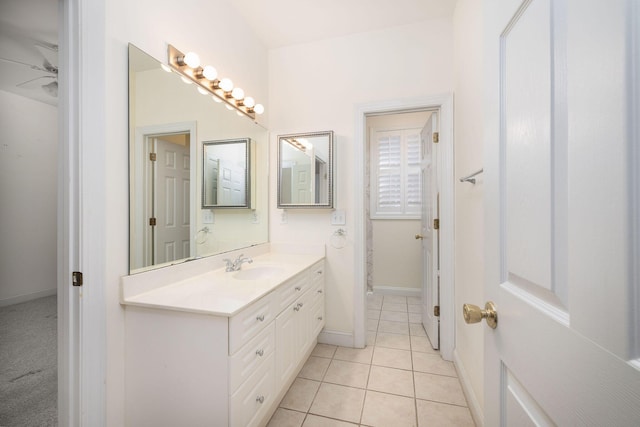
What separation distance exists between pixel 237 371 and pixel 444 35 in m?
2.66

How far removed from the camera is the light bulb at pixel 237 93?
6.28 ft

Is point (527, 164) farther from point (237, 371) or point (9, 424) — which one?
point (9, 424)

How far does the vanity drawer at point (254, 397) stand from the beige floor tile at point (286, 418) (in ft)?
0.62

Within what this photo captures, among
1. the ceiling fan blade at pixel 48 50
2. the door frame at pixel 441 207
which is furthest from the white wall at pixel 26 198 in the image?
the door frame at pixel 441 207

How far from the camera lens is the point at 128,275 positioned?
118cm

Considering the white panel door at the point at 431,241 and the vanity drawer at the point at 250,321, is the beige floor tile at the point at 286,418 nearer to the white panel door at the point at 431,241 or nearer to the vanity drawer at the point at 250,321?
the vanity drawer at the point at 250,321

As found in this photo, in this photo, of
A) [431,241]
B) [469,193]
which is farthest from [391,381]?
[469,193]

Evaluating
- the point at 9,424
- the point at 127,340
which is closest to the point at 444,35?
the point at 127,340

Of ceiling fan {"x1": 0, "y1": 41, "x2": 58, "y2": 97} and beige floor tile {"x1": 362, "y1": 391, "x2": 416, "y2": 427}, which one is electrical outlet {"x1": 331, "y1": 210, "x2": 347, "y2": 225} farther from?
ceiling fan {"x1": 0, "y1": 41, "x2": 58, "y2": 97}

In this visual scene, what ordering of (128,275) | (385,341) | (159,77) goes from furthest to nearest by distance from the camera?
(385,341)
(159,77)
(128,275)

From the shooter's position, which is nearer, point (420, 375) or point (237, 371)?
point (237, 371)

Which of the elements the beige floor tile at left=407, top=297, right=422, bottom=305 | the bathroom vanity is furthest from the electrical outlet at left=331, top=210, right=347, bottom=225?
the beige floor tile at left=407, top=297, right=422, bottom=305

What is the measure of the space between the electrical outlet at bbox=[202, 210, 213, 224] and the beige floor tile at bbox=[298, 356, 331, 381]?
1.27 metres

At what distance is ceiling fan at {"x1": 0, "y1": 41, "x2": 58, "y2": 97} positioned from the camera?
6.84 ft
